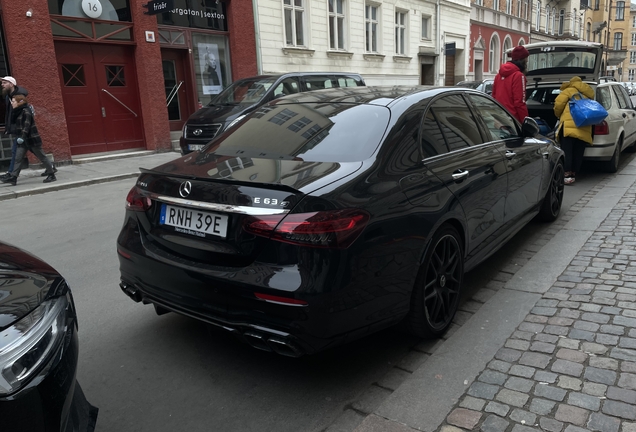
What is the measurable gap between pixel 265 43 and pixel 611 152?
1157 cm

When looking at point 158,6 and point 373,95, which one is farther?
point 158,6

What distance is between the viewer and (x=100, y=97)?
13055 mm

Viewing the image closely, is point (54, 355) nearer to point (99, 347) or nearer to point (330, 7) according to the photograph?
point (99, 347)

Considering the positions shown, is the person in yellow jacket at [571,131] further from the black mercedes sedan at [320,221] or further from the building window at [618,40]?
the building window at [618,40]

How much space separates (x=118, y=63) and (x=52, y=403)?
13.2 meters

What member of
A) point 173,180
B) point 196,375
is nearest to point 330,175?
point 173,180

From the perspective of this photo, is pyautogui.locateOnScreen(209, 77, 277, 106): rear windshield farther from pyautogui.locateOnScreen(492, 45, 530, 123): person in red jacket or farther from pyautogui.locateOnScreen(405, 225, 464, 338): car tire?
pyautogui.locateOnScreen(405, 225, 464, 338): car tire

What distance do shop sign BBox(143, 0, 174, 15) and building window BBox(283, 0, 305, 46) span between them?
223 inches

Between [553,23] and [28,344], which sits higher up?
[553,23]

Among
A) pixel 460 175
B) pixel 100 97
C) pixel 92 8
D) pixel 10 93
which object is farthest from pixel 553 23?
pixel 460 175

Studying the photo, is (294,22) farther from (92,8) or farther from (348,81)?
(92,8)

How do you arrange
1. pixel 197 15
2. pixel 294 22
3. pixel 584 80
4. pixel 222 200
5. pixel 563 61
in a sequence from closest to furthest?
pixel 222 200, pixel 584 80, pixel 563 61, pixel 197 15, pixel 294 22

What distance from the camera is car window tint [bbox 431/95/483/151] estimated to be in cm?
368

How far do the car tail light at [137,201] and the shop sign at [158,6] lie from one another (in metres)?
10.8
